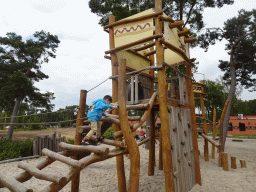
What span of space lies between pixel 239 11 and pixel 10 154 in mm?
19838

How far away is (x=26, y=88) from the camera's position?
14.4 m

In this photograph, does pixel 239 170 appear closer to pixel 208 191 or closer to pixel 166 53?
pixel 208 191

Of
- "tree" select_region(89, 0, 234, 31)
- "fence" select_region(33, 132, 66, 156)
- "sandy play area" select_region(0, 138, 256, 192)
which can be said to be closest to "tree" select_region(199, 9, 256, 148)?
"tree" select_region(89, 0, 234, 31)

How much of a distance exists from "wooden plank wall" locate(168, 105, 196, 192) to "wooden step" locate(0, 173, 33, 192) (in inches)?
123

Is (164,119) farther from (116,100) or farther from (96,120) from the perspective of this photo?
(96,120)

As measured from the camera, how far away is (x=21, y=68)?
15.3 meters

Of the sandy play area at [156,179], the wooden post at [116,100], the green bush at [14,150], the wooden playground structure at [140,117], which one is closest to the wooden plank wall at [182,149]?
the wooden playground structure at [140,117]

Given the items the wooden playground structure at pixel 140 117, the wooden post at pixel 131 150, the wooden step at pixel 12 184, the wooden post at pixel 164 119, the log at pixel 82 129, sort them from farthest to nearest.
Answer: the wooden post at pixel 164 119 < the log at pixel 82 129 < the wooden post at pixel 131 150 < the wooden playground structure at pixel 140 117 < the wooden step at pixel 12 184

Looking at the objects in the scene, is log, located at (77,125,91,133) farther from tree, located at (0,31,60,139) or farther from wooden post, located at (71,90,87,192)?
tree, located at (0,31,60,139)

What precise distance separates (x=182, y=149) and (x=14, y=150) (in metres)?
9.10

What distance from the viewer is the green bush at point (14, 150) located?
8984 millimetres

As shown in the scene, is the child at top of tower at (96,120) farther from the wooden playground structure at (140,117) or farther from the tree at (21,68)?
the tree at (21,68)

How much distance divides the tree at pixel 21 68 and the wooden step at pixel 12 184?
13.3 meters

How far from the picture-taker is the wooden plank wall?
4.22 m
